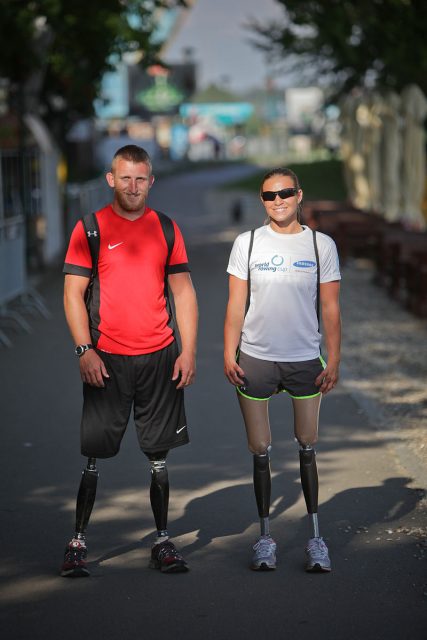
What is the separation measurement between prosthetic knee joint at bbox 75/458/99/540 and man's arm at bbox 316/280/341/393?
1099 mm

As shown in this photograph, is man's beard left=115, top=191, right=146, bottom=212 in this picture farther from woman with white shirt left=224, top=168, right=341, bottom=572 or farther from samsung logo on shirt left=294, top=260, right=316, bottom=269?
samsung logo on shirt left=294, top=260, right=316, bottom=269

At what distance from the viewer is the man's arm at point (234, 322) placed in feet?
18.6

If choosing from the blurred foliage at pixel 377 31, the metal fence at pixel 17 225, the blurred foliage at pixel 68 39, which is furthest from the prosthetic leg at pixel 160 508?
the blurred foliage at pixel 68 39

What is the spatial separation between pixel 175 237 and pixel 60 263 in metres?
18.2

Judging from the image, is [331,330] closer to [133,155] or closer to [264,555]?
[264,555]

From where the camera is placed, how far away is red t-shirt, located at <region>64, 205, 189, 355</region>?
547cm

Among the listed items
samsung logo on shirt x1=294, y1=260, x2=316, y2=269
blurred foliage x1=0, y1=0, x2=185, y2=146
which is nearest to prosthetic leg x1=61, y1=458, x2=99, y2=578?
samsung logo on shirt x1=294, y1=260, x2=316, y2=269

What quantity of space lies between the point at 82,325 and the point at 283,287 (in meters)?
0.90

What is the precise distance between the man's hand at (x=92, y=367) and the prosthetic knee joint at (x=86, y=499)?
0.43 metres

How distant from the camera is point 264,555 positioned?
5.69 metres

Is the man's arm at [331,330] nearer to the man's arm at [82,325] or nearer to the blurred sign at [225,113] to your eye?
the man's arm at [82,325]

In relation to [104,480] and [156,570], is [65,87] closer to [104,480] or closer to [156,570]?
[104,480]

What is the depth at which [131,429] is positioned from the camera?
9094 mm

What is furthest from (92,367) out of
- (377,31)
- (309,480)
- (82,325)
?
(377,31)
